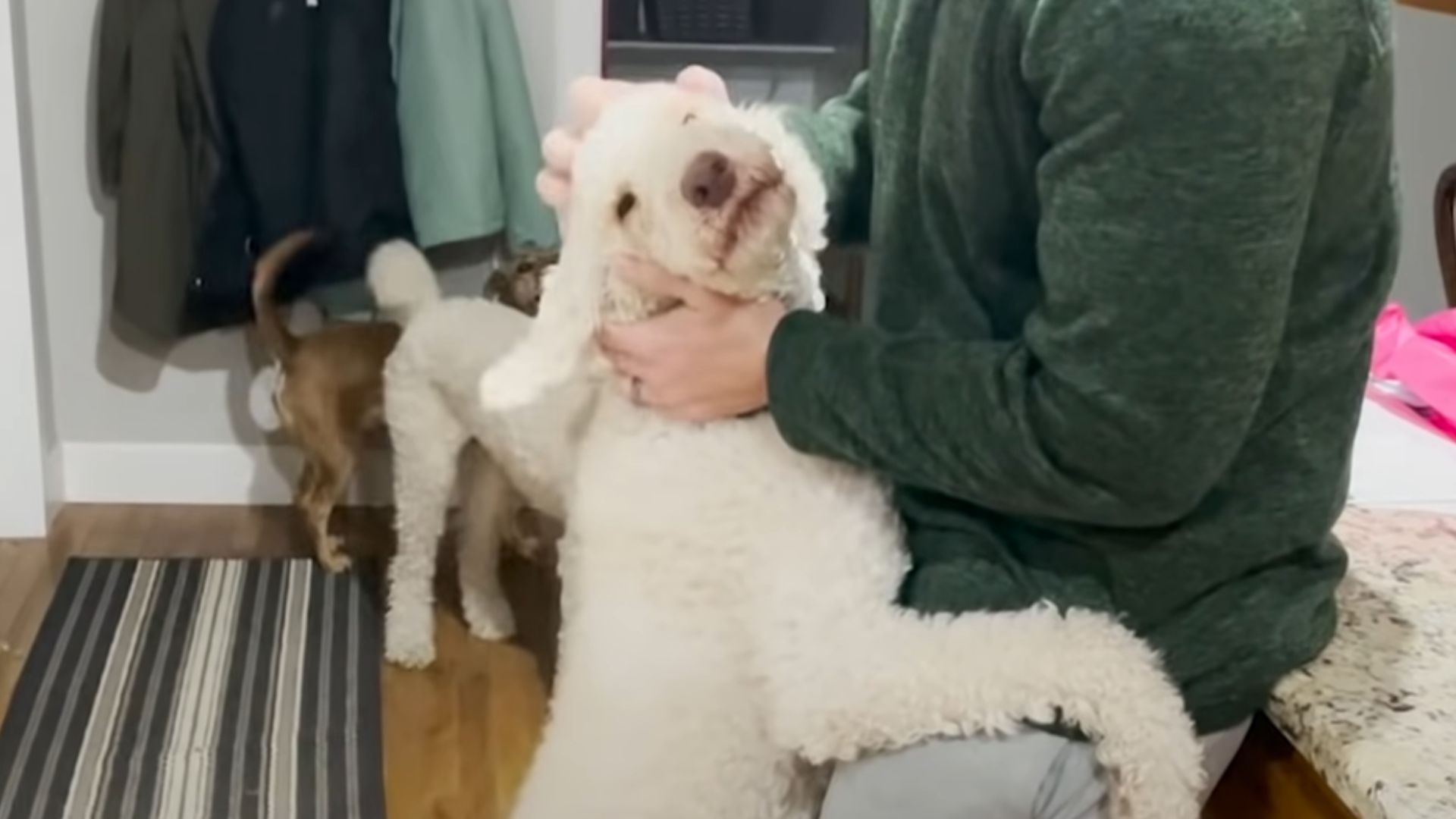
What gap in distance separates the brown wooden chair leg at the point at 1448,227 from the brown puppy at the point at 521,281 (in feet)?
4.43

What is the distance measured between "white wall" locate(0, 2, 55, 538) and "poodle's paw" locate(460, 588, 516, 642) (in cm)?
83

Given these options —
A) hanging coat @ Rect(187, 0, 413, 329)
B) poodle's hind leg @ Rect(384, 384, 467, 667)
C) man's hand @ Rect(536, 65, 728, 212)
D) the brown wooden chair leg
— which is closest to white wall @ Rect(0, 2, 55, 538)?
hanging coat @ Rect(187, 0, 413, 329)

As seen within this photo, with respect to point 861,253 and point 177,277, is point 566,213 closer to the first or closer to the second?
point 861,253

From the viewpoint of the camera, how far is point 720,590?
1113 millimetres

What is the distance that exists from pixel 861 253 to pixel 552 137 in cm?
25

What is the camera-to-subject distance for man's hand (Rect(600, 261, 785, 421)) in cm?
105

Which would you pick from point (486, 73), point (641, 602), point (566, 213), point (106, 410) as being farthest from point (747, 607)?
point (106, 410)

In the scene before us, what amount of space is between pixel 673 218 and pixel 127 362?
2337 millimetres

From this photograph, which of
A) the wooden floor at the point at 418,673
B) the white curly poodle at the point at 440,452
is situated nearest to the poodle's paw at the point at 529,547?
the wooden floor at the point at 418,673

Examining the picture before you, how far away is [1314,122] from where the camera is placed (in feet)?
2.60

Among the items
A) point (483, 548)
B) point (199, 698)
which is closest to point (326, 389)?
point (483, 548)

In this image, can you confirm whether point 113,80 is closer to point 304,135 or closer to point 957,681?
point 304,135

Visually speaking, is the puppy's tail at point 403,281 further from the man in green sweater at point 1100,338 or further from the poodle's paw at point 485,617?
the man in green sweater at point 1100,338

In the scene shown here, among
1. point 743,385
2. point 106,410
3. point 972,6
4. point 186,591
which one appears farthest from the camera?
point 106,410
